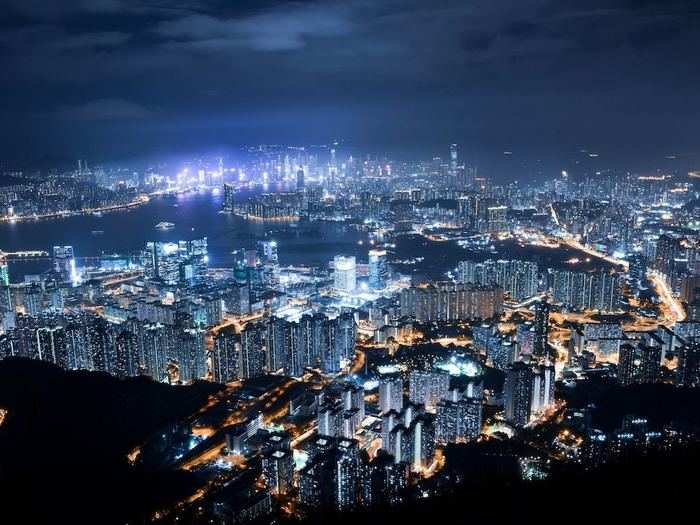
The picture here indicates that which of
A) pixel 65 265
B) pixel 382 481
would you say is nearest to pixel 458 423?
pixel 382 481

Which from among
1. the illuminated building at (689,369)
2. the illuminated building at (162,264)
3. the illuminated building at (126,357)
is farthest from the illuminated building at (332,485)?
the illuminated building at (162,264)

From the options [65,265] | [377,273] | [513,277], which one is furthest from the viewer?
[65,265]

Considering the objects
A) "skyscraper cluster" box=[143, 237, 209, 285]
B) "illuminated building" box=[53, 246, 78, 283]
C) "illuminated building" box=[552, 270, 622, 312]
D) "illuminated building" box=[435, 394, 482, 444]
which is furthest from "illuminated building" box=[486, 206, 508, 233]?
"illuminated building" box=[435, 394, 482, 444]

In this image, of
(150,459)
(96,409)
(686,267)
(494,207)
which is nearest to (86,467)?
(150,459)

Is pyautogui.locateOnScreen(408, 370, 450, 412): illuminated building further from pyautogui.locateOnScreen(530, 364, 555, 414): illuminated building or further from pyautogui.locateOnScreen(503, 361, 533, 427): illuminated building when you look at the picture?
pyautogui.locateOnScreen(530, 364, 555, 414): illuminated building

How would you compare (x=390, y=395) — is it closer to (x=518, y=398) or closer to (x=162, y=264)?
(x=518, y=398)

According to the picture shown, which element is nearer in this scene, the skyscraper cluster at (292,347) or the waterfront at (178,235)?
the skyscraper cluster at (292,347)

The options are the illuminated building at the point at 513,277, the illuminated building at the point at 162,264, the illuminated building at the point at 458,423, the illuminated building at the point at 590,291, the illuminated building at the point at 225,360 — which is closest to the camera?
the illuminated building at the point at 458,423

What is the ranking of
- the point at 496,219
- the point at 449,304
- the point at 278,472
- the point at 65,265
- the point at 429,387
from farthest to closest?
1. the point at 496,219
2. the point at 65,265
3. the point at 449,304
4. the point at 429,387
5. the point at 278,472

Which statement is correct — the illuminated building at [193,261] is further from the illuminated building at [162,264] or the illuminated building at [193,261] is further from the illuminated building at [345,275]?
the illuminated building at [345,275]
